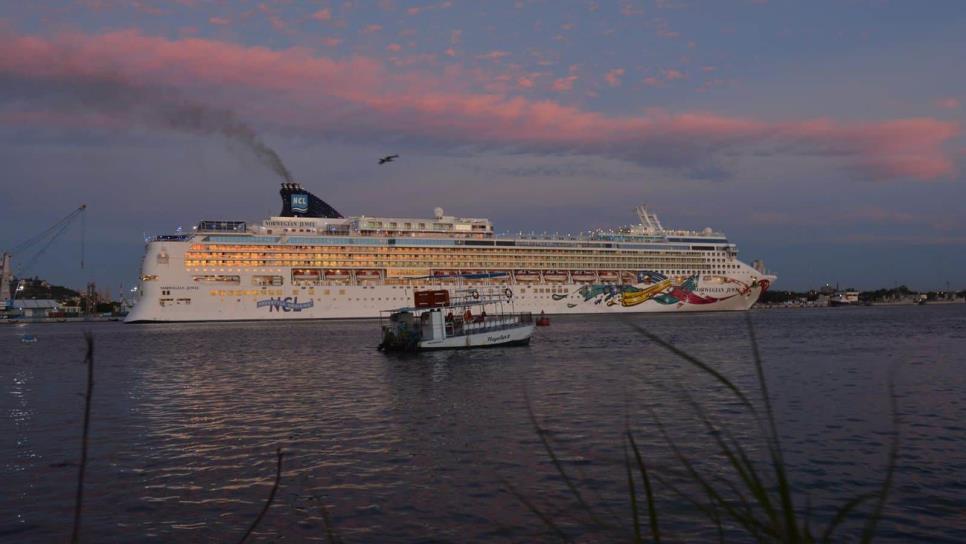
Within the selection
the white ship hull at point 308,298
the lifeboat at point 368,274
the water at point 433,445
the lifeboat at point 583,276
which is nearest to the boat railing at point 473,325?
the water at point 433,445

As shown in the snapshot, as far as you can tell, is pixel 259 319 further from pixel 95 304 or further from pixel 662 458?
pixel 95 304

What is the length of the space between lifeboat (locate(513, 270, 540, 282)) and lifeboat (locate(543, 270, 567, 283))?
0.91 metres

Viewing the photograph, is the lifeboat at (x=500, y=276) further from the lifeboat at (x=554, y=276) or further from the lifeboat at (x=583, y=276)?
the lifeboat at (x=583, y=276)

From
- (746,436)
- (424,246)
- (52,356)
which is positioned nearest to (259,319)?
(424,246)

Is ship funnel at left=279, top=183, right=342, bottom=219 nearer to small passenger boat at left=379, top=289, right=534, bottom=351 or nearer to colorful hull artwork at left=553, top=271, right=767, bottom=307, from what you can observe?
colorful hull artwork at left=553, top=271, right=767, bottom=307

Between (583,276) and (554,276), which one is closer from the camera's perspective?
(554,276)

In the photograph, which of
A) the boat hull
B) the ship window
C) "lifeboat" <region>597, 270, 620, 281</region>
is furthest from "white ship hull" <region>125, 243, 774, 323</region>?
the boat hull

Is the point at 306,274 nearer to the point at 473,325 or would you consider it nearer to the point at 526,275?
the point at 526,275

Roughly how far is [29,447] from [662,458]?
41.2 ft

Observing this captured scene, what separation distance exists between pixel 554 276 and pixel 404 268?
676 inches

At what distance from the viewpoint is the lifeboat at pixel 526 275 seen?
85.8 meters

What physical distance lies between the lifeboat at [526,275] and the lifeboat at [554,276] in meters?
0.91

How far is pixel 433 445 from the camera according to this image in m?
15.1

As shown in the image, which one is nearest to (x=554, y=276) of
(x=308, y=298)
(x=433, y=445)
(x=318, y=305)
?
(x=318, y=305)
